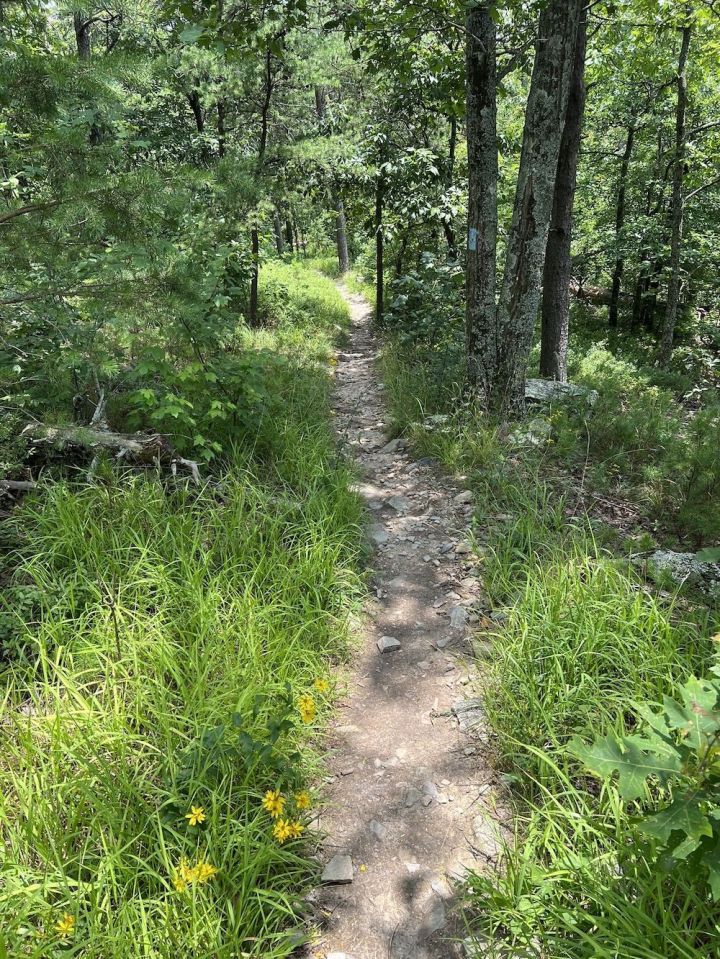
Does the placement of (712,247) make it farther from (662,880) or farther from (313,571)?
(662,880)

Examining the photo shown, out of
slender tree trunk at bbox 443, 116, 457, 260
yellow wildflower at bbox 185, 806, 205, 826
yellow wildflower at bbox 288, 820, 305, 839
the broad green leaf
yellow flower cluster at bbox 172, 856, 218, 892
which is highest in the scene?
slender tree trunk at bbox 443, 116, 457, 260

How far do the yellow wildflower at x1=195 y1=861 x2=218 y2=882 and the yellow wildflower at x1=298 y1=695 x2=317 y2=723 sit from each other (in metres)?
0.83

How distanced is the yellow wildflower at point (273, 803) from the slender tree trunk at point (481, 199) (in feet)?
16.0

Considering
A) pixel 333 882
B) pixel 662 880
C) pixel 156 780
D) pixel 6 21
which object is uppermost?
pixel 6 21

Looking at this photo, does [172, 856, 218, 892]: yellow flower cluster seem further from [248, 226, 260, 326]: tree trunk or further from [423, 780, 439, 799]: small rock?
[248, 226, 260, 326]: tree trunk

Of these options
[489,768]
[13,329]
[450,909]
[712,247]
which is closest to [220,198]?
[13,329]

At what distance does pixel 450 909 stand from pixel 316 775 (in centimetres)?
84

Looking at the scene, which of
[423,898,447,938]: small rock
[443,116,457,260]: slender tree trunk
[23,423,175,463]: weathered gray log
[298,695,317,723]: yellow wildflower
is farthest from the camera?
[443,116,457,260]: slender tree trunk

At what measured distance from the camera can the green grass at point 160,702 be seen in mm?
2027

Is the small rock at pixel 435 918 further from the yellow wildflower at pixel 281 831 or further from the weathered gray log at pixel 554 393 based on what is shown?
the weathered gray log at pixel 554 393

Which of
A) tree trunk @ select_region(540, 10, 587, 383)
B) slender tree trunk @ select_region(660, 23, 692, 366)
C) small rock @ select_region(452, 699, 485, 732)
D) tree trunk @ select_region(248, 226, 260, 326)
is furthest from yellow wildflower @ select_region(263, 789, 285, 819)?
slender tree trunk @ select_region(660, 23, 692, 366)

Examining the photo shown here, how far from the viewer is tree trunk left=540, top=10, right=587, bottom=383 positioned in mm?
6844

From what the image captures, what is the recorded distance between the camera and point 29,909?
6.33ft

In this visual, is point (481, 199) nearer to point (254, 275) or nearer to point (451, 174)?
point (451, 174)
